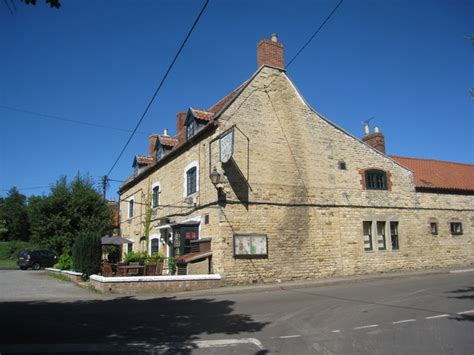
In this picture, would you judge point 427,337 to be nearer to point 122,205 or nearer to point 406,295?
point 406,295

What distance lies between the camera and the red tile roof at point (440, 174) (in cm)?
2203

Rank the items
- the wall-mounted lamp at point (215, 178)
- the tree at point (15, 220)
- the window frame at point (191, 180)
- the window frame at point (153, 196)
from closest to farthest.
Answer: the wall-mounted lamp at point (215, 178)
the window frame at point (191, 180)
the window frame at point (153, 196)
the tree at point (15, 220)

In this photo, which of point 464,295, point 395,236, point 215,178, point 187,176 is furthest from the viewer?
point 395,236

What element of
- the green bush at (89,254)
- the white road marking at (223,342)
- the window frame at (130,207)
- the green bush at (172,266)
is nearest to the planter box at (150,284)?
the green bush at (172,266)

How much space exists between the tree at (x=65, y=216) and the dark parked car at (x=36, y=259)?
0.77 m

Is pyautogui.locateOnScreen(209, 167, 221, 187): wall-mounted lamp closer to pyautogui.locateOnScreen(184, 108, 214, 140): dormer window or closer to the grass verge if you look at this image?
pyautogui.locateOnScreen(184, 108, 214, 140): dormer window

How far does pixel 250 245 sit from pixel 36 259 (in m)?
20.5

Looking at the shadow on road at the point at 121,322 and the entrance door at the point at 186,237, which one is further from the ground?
the entrance door at the point at 186,237

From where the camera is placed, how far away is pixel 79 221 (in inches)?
1206

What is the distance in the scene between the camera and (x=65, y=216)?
30.4 m

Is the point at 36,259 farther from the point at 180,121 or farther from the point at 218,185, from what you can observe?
the point at 218,185

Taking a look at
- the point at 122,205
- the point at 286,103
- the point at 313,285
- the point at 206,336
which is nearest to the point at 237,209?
the point at 313,285

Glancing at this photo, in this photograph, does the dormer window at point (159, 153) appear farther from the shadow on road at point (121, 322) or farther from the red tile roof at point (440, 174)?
the red tile roof at point (440, 174)

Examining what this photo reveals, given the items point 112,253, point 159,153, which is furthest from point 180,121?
point 112,253
